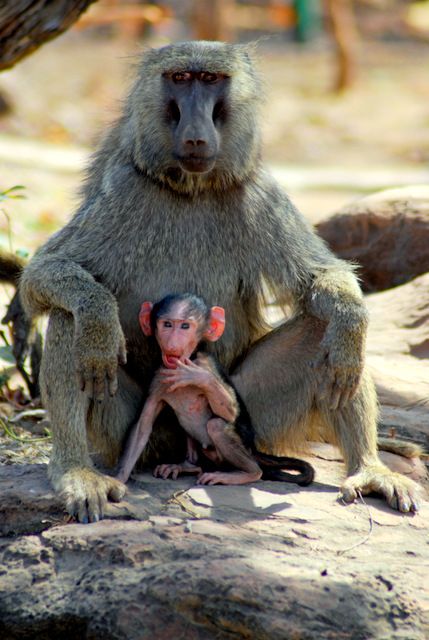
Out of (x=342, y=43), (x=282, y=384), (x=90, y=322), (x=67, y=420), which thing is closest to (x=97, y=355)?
(x=90, y=322)

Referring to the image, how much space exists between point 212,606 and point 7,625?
2.52 ft

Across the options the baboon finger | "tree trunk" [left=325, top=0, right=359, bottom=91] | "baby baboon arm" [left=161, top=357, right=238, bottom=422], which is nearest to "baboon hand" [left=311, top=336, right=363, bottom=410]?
"baby baboon arm" [left=161, top=357, right=238, bottom=422]

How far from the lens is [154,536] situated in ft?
13.1

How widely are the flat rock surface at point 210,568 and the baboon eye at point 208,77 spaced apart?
5.84 ft

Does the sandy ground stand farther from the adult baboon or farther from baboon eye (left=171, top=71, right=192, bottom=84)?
baboon eye (left=171, top=71, right=192, bottom=84)

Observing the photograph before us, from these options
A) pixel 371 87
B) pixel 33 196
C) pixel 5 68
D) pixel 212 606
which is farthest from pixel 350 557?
pixel 371 87

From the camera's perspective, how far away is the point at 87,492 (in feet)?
13.8

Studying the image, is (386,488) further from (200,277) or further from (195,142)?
(195,142)

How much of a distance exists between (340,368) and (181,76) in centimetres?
146

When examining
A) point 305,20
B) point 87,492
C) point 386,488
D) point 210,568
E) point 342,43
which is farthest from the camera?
point 305,20

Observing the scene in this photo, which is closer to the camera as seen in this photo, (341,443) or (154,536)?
(154,536)

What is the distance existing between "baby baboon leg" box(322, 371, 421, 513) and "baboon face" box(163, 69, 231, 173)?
1.23 meters

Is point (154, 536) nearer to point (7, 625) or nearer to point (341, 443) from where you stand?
point (7, 625)

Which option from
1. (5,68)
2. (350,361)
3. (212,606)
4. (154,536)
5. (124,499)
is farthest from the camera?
(5,68)
